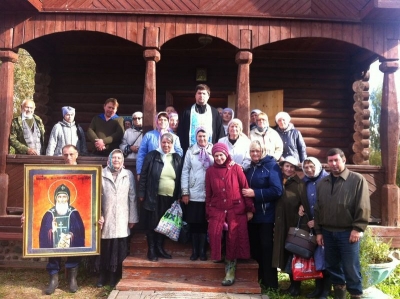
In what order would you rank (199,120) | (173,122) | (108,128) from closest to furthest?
(199,120) → (173,122) → (108,128)

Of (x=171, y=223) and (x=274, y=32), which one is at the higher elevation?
(x=274, y=32)

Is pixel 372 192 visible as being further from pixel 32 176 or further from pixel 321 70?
pixel 32 176

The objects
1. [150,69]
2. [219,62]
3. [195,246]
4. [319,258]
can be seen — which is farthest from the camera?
[219,62]

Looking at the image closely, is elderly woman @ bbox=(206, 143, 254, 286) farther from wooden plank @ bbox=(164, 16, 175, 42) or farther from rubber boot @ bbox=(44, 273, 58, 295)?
wooden plank @ bbox=(164, 16, 175, 42)

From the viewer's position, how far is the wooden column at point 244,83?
632 centimetres

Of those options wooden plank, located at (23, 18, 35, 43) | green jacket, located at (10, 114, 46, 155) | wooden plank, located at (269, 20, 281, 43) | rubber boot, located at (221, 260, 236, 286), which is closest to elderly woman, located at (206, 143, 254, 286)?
rubber boot, located at (221, 260, 236, 286)

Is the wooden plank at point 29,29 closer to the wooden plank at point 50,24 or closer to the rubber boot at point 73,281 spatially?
the wooden plank at point 50,24

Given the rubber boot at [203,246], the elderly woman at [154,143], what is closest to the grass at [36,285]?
the rubber boot at [203,246]

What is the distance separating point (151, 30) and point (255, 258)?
12.3 ft

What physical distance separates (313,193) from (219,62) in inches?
175

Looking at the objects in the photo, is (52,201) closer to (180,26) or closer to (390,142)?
(180,26)

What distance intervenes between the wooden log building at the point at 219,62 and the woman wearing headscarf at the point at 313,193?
68.6 inches

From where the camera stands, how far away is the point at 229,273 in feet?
15.8

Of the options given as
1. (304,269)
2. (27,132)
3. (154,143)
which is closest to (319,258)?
(304,269)
